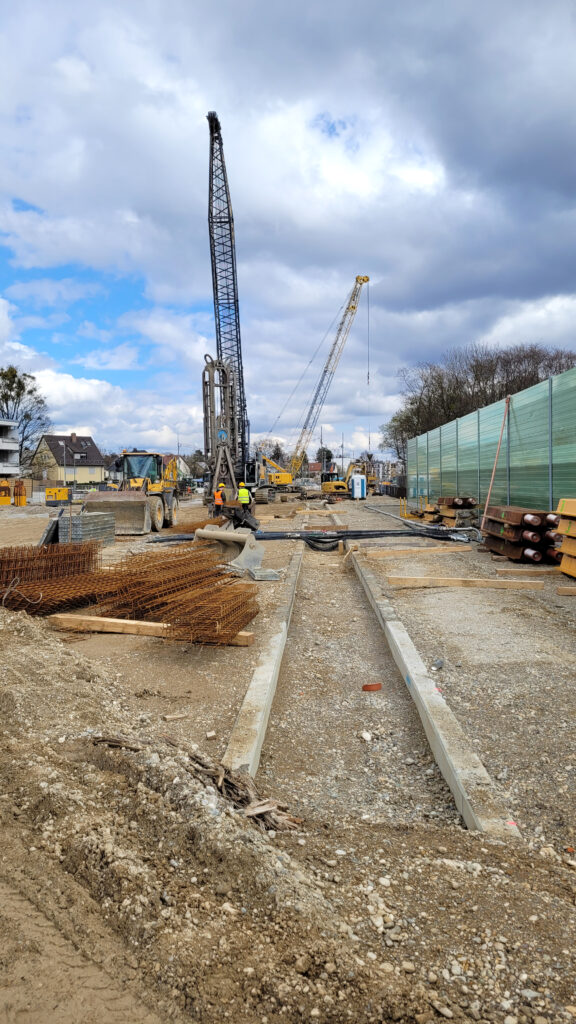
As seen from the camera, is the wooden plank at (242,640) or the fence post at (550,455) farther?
the fence post at (550,455)

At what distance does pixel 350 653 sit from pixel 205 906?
15.4ft

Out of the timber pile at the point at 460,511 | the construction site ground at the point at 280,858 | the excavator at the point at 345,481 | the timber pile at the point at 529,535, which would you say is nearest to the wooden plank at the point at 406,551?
the timber pile at the point at 529,535

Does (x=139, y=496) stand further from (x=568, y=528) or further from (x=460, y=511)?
(x=568, y=528)

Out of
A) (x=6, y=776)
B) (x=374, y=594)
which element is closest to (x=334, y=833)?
(x=6, y=776)

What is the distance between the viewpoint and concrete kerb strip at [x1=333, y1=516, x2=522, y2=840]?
3230 mm

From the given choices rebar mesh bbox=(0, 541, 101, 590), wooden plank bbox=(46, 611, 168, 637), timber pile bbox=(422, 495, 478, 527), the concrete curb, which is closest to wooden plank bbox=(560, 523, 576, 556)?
the concrete curb

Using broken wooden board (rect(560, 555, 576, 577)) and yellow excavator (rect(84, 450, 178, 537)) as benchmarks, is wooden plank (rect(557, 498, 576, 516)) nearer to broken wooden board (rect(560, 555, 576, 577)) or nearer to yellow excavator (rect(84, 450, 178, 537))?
broken wooden board (rect(560, 555, 576, 577))

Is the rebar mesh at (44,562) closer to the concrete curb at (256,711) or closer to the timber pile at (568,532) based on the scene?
the concrete curb at (256,711)

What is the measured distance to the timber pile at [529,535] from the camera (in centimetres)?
1127

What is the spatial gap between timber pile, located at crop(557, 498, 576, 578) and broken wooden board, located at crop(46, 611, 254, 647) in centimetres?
584

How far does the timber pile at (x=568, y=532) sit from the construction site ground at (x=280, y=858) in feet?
14.6

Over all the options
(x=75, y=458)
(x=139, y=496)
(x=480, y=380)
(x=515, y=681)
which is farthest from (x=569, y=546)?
(x=75, y=458)

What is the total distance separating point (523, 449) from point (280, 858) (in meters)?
13.4

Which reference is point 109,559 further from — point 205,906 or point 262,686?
point 205,906
